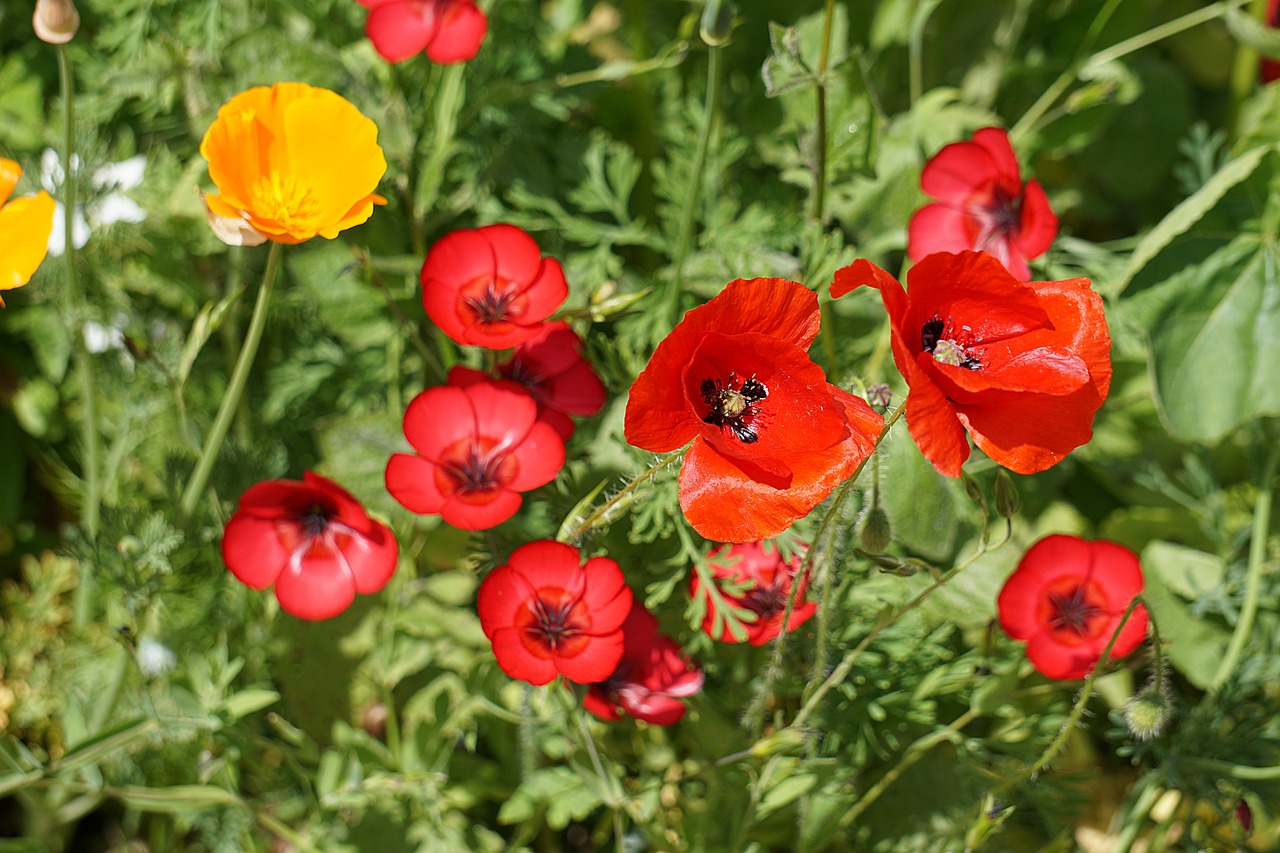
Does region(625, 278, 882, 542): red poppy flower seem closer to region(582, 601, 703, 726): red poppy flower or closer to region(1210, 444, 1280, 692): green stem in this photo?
region(582, 601, 703, 726): red poppy flower

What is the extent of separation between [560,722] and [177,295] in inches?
35.0

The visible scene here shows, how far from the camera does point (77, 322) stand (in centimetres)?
119

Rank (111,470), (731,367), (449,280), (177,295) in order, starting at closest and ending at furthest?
(731,367) → (449,280) → (111,470) → (177,295)

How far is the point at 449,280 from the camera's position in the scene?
3.62 feet

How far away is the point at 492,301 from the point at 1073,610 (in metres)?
0.72

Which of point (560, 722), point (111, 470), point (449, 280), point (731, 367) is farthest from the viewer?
point (111, 470)

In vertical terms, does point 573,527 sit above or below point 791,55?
below

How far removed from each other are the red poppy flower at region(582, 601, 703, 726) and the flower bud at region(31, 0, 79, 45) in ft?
2.61

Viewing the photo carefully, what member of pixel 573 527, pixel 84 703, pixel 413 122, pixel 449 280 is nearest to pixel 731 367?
pixel 573 527

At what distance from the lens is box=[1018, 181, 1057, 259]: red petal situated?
3.90 ft

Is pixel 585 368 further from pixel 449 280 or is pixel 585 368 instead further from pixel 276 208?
pixel 276 208

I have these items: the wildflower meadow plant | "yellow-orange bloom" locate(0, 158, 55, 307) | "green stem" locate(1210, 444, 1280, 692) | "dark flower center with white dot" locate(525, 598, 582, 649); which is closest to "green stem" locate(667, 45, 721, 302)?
the wildflower meadow plant

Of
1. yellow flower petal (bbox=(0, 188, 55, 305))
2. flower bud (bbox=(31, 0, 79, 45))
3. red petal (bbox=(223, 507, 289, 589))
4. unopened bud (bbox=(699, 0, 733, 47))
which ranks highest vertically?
unopened bud (bbox=(699, 0, 733, 47))

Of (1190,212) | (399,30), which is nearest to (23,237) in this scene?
(399,30)
